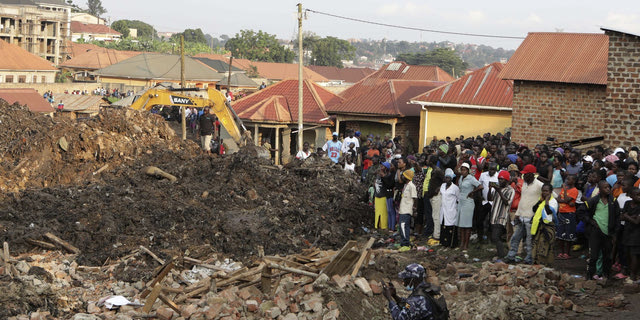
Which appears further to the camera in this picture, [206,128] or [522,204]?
[206,128]

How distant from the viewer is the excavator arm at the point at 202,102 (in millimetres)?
23109

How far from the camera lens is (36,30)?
81.8 meters

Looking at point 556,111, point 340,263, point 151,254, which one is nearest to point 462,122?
point 556,111

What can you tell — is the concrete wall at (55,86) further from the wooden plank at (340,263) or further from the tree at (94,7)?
the tree at (94,7)

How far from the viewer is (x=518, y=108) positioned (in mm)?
24312

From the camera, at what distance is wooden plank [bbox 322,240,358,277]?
10906 mm

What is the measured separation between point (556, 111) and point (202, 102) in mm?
10864

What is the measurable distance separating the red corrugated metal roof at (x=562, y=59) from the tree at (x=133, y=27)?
430 feet

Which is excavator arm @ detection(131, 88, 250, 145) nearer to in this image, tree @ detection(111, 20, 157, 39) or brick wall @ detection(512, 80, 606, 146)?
brick wall @ detection(512, 80, 606, 146)

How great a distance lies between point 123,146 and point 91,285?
351 inches

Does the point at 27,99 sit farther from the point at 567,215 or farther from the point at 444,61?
the point at 444,61

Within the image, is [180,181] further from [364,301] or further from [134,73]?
[134,73]

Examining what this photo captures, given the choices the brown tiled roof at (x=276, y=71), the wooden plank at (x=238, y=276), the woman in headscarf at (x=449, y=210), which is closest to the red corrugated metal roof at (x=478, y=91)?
the woman in headscarf at (x=449, y=210)

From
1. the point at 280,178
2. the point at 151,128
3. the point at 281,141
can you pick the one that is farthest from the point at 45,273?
the point at 281,141
